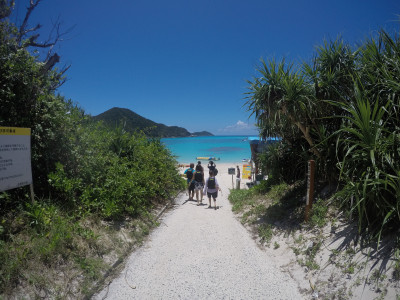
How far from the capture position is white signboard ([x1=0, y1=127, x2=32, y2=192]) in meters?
3.32

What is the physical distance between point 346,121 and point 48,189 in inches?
247

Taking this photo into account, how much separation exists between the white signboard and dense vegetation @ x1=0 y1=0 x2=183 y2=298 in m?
0.22

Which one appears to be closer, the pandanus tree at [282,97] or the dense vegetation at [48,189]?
the dense vegetation at [48,189]

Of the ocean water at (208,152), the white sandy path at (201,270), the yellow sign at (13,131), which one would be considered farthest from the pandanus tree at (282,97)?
the ocean water at (208,152)

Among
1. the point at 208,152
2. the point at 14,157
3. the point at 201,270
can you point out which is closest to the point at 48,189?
the point at 14,157

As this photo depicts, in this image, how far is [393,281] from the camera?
269 centimetres

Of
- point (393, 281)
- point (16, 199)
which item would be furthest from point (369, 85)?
point (16, 199)

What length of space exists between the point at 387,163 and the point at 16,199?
234 inches

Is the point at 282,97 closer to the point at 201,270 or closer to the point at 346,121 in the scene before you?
the point at 346,121

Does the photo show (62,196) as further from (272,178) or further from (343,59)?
(343,59)

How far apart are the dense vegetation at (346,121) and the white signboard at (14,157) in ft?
14.9

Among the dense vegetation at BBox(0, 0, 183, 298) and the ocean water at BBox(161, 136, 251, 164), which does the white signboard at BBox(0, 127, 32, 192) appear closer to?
the dense vegetation at BBox(0, 0, 183, 298)

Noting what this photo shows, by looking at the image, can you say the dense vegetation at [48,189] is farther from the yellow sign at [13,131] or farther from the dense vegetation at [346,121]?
the dense vegetation at [346,121]

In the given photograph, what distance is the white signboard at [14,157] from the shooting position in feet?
10.9
